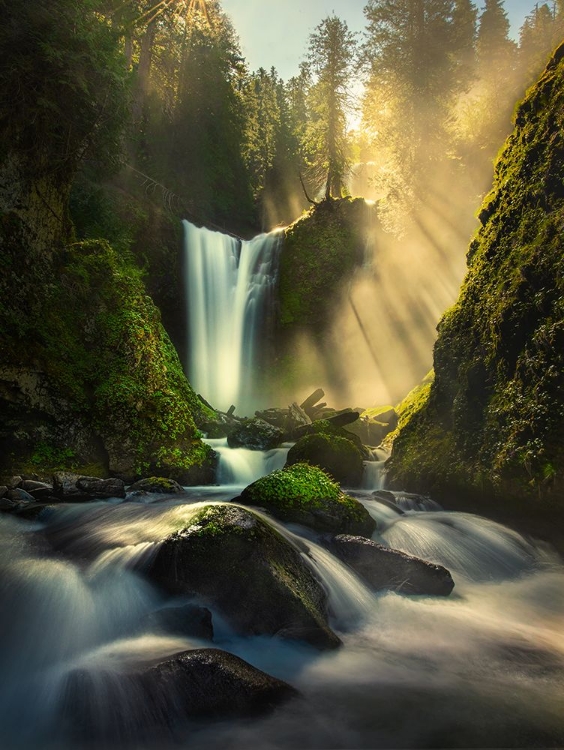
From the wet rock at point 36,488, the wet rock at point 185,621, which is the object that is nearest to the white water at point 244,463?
the wet rock at point 36,488

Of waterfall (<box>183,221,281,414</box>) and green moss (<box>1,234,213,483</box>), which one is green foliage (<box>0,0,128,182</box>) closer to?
green moss (<box>1,234,213,483</box>)

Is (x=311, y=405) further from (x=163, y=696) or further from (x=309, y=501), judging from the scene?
(x=163, y=696)

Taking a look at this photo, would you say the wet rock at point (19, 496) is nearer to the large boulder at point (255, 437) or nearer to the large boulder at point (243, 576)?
the large boulder at point (243, 576)

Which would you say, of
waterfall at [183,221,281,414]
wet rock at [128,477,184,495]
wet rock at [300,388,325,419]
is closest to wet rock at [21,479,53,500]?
wet rock at [128,477,184,495]

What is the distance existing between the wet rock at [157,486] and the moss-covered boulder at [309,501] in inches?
81.6

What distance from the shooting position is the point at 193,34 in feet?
83.5

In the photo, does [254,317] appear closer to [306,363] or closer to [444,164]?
[306,363]

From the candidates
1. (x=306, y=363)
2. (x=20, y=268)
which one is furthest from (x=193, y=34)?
(x=20, y=268)

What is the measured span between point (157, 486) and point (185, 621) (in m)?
4.69

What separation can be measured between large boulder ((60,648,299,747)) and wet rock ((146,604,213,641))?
66 cm

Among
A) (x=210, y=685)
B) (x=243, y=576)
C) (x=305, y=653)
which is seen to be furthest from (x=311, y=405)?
(x=210, y=685)

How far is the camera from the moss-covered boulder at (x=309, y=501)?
21.6 ft

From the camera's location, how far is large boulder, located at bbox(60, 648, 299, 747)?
118 inches

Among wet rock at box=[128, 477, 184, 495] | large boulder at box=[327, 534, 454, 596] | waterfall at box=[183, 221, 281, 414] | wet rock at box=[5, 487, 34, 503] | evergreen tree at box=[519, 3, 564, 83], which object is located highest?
evergreen tree at box=[519, 3, 564, 83]
